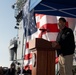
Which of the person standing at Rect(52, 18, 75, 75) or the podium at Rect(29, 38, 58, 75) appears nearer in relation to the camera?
the podium at Rect(29, 38, 58, 75)

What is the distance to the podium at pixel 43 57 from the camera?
4.27 m

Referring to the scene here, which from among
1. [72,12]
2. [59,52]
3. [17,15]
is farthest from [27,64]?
[17,15]

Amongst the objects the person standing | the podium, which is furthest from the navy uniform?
the podium

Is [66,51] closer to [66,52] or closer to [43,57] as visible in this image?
[66,52]

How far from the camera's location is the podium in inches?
168

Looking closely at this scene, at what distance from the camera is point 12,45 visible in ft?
95.0

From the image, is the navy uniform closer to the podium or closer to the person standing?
the person standing

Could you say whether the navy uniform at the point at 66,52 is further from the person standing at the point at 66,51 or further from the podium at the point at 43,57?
the podium at the point at 43,57

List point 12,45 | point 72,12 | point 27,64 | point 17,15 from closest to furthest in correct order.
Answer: point 72,12
point 27,64
point 17,15
point 12,45

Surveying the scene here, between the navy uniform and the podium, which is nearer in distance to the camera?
the podium

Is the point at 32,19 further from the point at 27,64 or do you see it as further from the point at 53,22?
the point at 27,64

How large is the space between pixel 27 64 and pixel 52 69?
528 cm

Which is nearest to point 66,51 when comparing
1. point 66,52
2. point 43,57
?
point 66,52

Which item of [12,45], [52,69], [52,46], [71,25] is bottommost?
[52,69]
